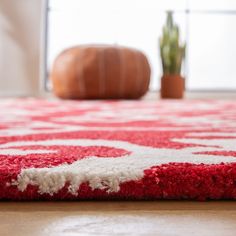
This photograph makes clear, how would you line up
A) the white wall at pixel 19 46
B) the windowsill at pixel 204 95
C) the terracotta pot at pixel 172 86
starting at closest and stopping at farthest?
the terracotta pot at pixel 172 86, the white wall at pixel 19 46, the windowsill at pixel 204 95

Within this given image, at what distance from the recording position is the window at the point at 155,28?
352cm

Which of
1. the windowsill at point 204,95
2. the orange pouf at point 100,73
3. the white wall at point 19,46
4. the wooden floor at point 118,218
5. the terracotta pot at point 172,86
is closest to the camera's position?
the wooden floor at point 118,218

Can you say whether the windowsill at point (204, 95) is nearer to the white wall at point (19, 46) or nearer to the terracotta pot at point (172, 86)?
the terracotta pot at point (172, 86)

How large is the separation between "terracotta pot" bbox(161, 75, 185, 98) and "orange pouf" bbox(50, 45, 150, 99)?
0.77ft

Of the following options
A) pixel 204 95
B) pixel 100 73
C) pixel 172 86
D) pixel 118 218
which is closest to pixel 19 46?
pixel 100 73

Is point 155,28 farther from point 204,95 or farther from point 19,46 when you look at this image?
point 19,46

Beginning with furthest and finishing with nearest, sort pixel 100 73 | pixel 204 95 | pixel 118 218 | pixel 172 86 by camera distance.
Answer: pixel 204 95 → pixel 172 86 → pixel 100 73 → pixel 118 218

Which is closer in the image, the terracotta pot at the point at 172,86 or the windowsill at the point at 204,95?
the terracotta pot at the point at 172,86

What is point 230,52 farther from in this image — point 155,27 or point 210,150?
point 210,150

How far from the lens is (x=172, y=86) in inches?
128

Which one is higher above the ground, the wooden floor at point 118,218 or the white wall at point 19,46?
the white wall at point 19,46

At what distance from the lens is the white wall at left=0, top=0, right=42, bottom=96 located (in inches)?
133

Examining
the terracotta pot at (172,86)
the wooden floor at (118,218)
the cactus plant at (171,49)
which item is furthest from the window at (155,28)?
the wooden floor at (118,218)

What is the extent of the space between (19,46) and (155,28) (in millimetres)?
860
